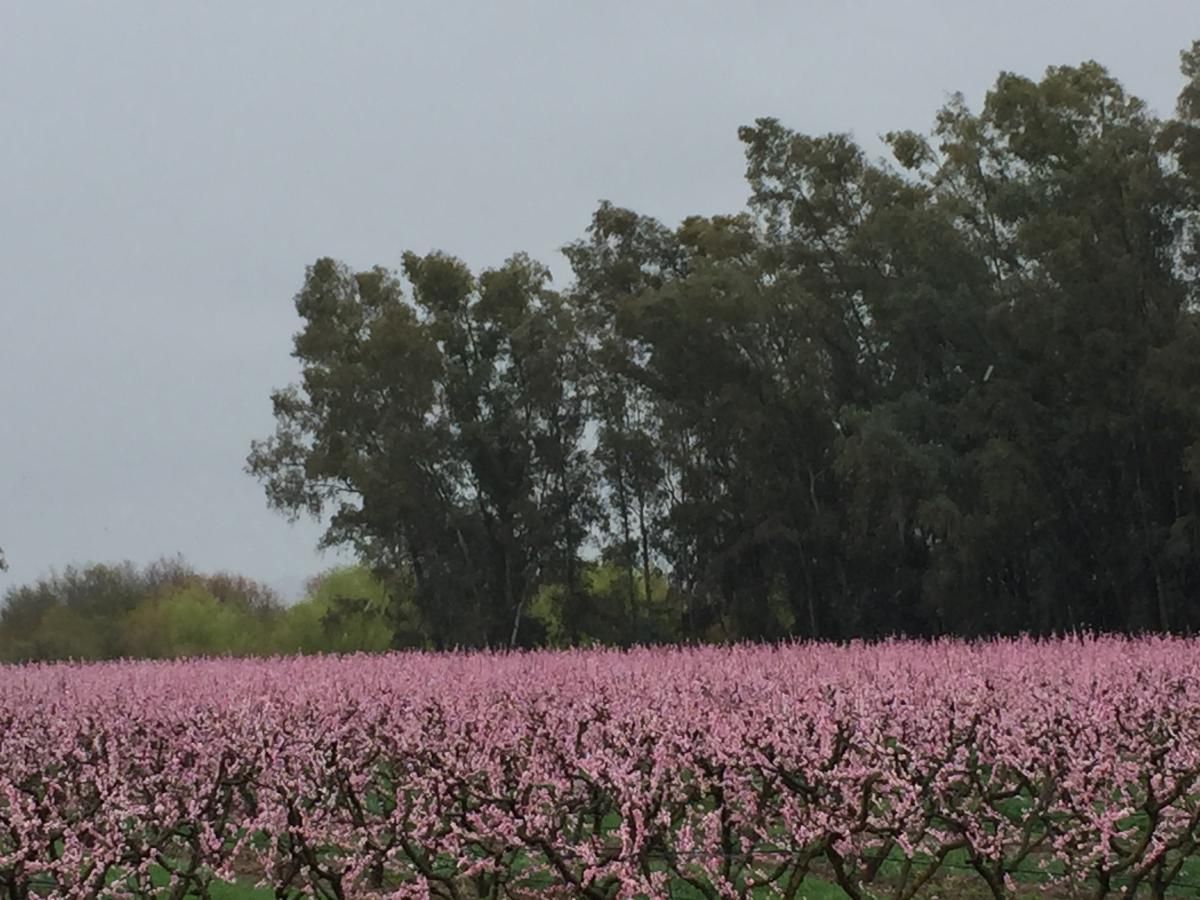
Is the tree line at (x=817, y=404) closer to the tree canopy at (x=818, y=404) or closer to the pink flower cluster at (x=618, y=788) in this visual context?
the tree canopy at (x=818, y=404)

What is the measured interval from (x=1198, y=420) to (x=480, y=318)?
17.4 m

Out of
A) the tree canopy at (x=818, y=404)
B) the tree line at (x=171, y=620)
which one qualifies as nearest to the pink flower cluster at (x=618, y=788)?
the tree canopy at (x=818, y=404)

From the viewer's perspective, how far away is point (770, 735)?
7.62 m

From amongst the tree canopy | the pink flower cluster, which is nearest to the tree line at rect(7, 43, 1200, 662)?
the tree canopy

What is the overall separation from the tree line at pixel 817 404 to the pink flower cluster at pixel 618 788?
50.4ft

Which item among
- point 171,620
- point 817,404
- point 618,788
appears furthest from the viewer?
point 171,620

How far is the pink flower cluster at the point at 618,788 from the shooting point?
6902 millimetres

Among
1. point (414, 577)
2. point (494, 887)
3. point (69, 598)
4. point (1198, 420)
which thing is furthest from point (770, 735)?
point (69, 598)

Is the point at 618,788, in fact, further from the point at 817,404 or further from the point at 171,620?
the point at 171,620

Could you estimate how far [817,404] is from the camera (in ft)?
102

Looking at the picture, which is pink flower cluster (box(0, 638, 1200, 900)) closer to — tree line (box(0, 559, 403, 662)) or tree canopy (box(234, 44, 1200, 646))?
tree canopy (box(234, 44, 1200, 646))

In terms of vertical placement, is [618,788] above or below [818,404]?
below

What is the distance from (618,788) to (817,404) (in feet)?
81.4

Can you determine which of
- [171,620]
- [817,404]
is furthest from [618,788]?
[171,620]
